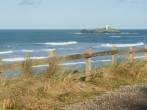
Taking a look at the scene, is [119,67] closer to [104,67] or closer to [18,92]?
[104,67]

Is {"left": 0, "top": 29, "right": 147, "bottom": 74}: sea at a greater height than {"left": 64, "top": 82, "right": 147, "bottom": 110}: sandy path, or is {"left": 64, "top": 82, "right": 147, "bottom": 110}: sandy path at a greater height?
{"left": 64, "top": 82, "right": 147, "bottom": 110}: sandy path

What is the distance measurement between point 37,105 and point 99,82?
12.9ft

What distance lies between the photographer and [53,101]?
427 inches

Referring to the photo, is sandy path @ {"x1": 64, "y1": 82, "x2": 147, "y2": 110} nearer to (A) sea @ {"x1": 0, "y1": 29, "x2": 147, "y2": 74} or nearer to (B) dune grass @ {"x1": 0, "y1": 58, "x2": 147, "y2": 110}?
(B) dune grass @ {"x1": 0, "y1": 58, "x2": 147, "y2": 110}

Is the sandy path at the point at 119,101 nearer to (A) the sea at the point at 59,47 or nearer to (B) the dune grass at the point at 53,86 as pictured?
(B) the dune grass at the point at 53,86

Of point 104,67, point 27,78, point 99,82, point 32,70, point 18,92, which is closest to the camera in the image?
point 18,92

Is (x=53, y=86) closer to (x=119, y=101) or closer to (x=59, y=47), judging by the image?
(x=119, y=101)

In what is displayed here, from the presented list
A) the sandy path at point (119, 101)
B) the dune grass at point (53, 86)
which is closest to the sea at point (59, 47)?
the dune grass at point (53, 86)

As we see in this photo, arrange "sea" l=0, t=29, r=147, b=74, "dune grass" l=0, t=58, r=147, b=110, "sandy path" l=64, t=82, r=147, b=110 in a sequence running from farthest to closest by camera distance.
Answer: "sea" l=0, t=29, r=147, b=74 → "sandy path" l=64, t=82, r=147, b=110 → "dune grass" l=0, t=58, r=147, b=110

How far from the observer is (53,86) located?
11602 mm

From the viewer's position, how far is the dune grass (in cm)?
993

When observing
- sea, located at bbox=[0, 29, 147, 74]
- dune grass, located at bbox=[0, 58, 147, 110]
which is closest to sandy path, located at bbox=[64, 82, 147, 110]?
dune grass, located at bbox=[0, 58, 147, 110]

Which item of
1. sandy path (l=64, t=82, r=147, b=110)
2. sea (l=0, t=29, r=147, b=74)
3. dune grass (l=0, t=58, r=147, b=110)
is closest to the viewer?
dune grass (l=0, t=58, r=147, b=110)

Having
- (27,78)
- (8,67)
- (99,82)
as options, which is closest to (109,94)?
(99,82)
